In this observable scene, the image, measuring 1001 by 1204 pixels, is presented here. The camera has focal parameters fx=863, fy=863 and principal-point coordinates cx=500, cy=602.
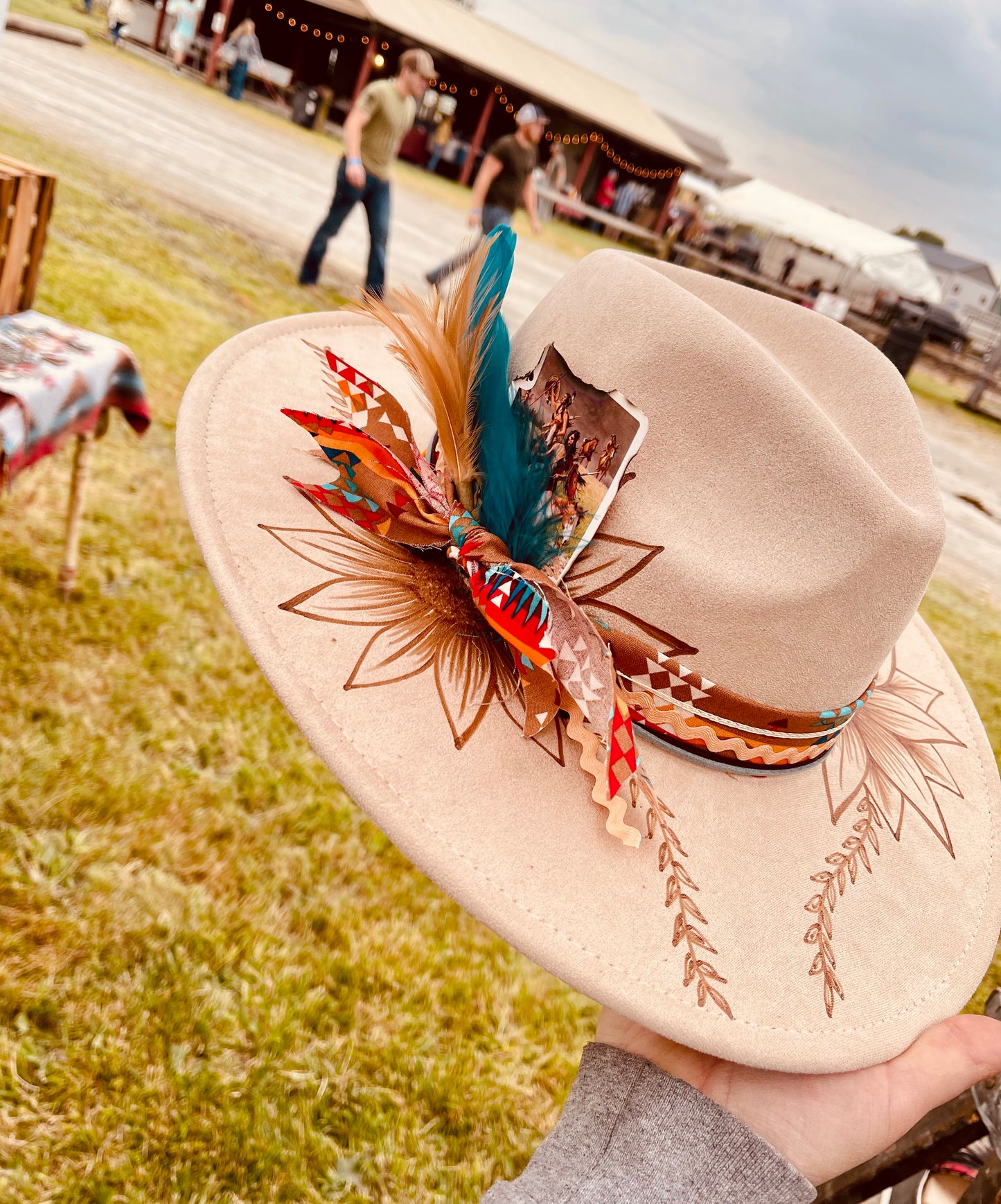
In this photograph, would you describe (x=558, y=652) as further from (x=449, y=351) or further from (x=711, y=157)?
(x=711, y=157)

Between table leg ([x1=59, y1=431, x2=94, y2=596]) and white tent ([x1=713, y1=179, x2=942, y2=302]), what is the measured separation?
2637 cm

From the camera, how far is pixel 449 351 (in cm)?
117

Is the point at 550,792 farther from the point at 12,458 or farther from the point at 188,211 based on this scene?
Result: the point at 188,211

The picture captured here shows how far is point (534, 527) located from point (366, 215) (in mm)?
6781

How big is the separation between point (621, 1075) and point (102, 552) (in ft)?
9.47

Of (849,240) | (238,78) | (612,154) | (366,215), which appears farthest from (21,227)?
(612,154)

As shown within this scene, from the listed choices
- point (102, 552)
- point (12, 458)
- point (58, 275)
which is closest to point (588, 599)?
point (12, 458)

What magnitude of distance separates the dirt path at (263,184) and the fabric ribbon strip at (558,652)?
5.66 m

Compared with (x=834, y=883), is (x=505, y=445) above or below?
above

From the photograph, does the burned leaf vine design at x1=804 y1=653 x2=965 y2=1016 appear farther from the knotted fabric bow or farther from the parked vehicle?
the parked vehicle

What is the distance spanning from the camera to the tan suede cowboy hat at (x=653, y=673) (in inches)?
40.9

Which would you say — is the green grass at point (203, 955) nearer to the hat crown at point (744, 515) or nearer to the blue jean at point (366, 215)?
the hat crown at point (744, 515)

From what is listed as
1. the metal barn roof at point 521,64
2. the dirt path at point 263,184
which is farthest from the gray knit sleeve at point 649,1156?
the metal barn roof at point 521,64

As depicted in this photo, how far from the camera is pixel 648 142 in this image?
1045 inches
